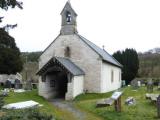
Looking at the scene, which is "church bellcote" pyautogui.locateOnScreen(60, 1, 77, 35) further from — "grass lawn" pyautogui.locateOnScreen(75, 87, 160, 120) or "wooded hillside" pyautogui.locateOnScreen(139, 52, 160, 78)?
"wooded hillside" pyautogui.locateOnScreen(139, 52, 160, 78)

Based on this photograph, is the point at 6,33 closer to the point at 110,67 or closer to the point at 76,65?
the point at 76,65

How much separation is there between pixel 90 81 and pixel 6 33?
16.7m

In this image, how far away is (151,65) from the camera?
64.9 metres

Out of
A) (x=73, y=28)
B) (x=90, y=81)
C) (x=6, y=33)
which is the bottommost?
(x=90, y=81)

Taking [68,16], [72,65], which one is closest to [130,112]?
[72,65]

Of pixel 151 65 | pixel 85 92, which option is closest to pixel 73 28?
pixel 85 92

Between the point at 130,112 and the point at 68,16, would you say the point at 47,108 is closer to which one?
the point at 130,112

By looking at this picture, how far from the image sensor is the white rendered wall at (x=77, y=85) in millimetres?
31094

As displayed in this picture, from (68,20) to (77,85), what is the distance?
8743 millimetres

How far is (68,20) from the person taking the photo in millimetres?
36969

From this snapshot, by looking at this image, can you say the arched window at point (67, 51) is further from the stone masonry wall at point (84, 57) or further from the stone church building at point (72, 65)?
the stone masonry wall at point (84, 57)

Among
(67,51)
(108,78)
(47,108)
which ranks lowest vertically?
(47,108)

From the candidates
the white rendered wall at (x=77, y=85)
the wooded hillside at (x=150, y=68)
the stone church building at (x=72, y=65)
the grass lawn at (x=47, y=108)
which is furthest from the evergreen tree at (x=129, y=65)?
the grass lawn at (x=47, y=108)

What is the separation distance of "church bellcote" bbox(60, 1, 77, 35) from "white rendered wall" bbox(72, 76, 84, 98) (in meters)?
5.93
